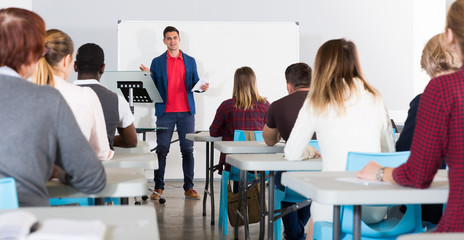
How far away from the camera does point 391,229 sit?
2.17 m

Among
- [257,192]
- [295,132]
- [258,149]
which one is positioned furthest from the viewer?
[257,192]

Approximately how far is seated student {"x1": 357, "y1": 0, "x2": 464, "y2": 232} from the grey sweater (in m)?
0.86

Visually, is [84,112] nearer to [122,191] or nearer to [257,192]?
[122,191]

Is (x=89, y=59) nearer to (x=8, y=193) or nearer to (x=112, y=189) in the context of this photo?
(x=112, y=189)

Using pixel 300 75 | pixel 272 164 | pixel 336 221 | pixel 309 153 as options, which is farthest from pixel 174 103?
pixel 336 221

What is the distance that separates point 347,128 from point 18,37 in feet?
4.59

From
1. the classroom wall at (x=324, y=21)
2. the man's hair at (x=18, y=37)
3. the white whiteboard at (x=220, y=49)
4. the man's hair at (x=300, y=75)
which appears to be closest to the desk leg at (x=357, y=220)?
the man's hair at (x=18, y=37)

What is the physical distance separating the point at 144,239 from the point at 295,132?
1478 mm

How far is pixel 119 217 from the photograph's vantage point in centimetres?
126

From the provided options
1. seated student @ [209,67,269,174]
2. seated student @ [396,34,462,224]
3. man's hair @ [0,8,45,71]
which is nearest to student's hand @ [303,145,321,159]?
seated student @ [396,34,462,224]

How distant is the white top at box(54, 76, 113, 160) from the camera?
2.33 metres

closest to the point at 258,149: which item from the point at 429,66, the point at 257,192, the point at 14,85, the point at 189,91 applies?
the point at 257,192

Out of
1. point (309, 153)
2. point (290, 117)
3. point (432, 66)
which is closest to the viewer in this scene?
point (432, 66)

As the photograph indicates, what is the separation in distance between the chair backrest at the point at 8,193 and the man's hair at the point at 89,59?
173cm
